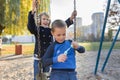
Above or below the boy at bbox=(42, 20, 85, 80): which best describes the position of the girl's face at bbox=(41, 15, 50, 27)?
above

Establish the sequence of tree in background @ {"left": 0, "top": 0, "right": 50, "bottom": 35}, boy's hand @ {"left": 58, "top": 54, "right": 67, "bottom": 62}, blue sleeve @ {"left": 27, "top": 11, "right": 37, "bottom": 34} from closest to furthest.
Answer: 1. boy's hand @ {"left": 58, "top": 54, "right": 67, "bottom": 62}
2. blue sleeve @ {"left": 27, "top": 11, "right": 37, "bottom": 34}
3. tree in background @ {"left": 0, "top": 0, "right": 50, "bottom": 35}

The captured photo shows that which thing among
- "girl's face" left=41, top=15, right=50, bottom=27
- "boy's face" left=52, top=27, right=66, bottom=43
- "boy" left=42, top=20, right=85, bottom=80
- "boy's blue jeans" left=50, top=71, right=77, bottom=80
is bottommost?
"boy's blue jeans" left=50, top=71, right=77, bottom=80

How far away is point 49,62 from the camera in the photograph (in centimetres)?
292

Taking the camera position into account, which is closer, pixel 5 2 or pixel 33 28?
pixel 33 28

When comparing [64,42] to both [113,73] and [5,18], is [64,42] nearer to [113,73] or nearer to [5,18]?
[113,73]

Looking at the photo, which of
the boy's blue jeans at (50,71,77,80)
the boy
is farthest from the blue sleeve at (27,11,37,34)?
the boy's blue jeans at (50,71,77,80)

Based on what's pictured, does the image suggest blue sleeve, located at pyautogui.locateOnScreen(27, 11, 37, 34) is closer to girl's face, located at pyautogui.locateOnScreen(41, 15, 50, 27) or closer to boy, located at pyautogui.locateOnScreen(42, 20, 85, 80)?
girl's face, located at pyautogui.locateOnScreen(41, 15, 50, 27)

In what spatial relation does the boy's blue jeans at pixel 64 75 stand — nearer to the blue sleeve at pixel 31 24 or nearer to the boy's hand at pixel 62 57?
the boy's hand at pixel 62 57

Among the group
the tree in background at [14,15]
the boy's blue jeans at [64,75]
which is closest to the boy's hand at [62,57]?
the boy's blue jeans at [64,75]

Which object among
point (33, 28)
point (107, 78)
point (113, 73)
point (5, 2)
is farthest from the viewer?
point (5, 2)

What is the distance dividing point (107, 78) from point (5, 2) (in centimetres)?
1134

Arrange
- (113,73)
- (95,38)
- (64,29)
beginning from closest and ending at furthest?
(64,29), (113,73), (95,38)

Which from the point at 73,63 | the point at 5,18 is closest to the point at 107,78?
the point at 73,63

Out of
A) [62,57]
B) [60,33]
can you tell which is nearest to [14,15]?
[60,33]
